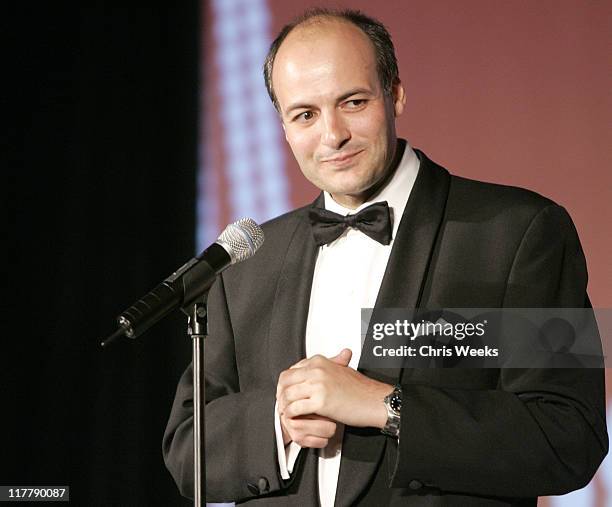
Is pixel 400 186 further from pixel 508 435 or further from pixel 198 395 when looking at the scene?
pixel 198 395

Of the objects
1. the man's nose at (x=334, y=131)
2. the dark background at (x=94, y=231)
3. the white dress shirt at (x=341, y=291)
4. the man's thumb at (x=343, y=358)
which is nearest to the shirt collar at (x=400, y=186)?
the white dress shirt at (x=341, y=291)

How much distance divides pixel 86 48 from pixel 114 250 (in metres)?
0.80

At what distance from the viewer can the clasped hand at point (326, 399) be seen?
6.25ft

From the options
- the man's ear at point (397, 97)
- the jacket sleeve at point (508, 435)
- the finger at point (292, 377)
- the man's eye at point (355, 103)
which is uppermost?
the man's ear at point (397, 97)

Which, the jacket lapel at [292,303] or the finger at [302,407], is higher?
the jacket lapel at [292,303]

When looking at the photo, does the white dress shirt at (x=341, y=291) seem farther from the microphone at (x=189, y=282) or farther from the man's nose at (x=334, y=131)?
the microphone at (x=189, y=282)

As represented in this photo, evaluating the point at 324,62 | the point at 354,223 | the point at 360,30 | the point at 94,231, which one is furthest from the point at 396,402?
the point at 94,231

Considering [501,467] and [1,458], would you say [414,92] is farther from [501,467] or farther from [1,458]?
[1,458]

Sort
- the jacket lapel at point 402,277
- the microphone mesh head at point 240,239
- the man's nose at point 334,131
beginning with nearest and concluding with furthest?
the microphone mesh head at point 240,239 < the jacket lapel at point 402,277 < the man's nose at point 334,131

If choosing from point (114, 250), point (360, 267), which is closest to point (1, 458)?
point (114, 250)

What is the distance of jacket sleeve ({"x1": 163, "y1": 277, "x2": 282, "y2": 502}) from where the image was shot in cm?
212

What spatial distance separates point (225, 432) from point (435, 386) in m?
0.51

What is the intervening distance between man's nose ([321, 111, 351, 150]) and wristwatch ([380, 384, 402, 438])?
0.60m

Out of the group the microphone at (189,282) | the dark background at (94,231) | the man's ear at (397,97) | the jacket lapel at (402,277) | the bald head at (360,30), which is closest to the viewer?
the microphone at (189,282)
